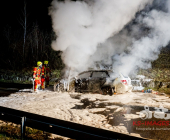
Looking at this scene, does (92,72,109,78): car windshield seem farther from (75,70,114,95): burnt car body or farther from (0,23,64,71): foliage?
(0,23,64,71): foliage

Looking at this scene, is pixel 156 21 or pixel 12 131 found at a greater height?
pixel 156 21

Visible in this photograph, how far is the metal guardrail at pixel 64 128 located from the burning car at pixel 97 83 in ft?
14.4

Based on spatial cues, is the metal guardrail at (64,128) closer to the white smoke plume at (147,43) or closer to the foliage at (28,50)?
the white smoke plume at (147,43)

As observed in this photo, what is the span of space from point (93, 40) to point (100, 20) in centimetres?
142

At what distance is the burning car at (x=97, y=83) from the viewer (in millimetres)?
6430

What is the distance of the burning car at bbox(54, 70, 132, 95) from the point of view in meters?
6.43

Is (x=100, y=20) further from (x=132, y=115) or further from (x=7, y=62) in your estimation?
(x=7, y=62)

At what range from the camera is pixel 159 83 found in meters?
9.74

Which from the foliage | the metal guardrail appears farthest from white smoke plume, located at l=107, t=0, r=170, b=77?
the foliage

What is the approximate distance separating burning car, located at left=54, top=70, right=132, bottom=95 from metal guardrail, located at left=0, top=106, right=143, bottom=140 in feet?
14.4

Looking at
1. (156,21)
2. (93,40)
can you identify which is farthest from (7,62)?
(156,21)

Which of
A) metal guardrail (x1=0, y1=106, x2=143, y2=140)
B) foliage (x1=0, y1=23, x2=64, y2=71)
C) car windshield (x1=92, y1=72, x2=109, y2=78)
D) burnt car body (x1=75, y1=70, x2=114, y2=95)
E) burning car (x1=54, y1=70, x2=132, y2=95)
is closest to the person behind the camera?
metal guardrail (x1=0, y1=106, x2=143, y2=140)

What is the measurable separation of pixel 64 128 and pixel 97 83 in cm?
475

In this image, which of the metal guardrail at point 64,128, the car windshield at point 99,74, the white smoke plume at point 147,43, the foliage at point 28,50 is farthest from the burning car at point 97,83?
the foliage at point 28,50
